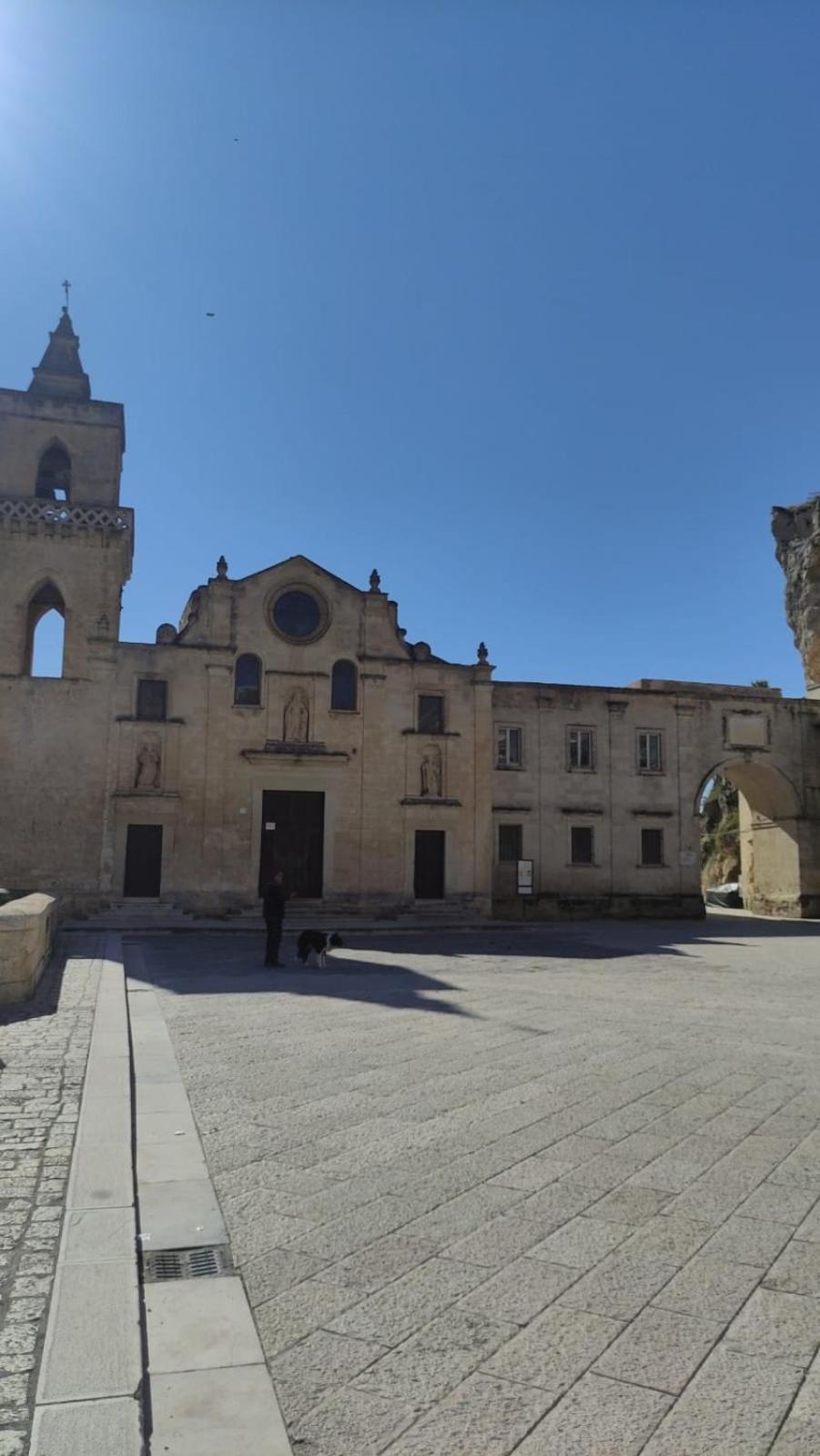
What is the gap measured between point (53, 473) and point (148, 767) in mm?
10684

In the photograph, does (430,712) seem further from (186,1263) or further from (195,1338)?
(195,1338)

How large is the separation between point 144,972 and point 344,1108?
948 cm

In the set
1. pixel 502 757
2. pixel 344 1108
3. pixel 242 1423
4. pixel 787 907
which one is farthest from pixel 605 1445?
pixel 787 907

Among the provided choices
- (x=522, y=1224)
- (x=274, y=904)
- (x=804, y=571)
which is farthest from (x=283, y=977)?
(x=804, y=571)

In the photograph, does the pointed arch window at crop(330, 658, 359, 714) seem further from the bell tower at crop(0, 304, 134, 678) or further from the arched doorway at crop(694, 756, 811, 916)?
the arched doorway at crop(694, 756, 811, 916)

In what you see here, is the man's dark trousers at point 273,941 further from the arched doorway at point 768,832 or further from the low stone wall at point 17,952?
the arched doorway at point 768,832

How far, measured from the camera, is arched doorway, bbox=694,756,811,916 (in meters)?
37.2

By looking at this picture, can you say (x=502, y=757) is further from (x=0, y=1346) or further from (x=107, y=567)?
(x=0, y=1346)

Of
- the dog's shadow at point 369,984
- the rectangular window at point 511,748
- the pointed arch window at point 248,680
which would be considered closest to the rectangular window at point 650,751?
the rectangular window at point 511,748

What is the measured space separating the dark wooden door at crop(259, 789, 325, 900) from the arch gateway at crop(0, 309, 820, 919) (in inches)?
2.6

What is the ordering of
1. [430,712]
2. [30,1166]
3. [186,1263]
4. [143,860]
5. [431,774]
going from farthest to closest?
[430,712], [431,774], [143,860], [30,1166], [186,1263]

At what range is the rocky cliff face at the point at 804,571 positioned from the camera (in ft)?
143

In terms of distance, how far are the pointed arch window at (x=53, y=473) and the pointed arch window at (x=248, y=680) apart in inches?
316

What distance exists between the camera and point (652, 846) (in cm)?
3519
